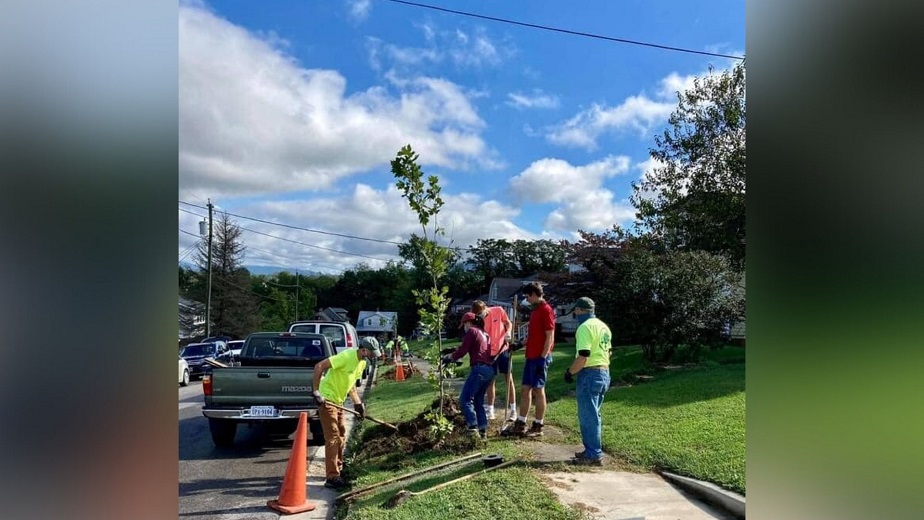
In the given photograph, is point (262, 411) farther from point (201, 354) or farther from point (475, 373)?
point (201, 354)

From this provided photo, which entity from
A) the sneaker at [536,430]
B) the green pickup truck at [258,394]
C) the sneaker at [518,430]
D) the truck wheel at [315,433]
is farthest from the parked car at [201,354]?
the sneaker at [536,430]

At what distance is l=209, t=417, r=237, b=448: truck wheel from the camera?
826 cm

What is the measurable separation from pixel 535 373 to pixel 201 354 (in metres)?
18.8

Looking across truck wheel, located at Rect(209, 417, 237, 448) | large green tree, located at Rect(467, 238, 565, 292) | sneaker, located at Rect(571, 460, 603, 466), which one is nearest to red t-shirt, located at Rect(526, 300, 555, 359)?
sneaker, located at Rect(571, 460, 603, 466)

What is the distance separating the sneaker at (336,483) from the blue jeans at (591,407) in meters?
2.65

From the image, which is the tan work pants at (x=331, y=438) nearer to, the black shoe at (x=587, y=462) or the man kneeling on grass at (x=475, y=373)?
the man kneeling on grass at (x=475, y=373)

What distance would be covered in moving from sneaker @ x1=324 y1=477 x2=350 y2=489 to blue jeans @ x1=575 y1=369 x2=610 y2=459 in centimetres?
265

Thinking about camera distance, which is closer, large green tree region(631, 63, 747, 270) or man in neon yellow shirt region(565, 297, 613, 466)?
man in neon yellow shirt region(565, 297, 613, 466)

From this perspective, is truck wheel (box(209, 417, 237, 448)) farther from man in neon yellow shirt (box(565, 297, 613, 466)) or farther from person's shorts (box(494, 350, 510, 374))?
man in neon yellow shirt (box(565, 297, 613, 466))
